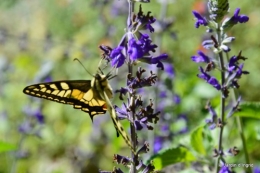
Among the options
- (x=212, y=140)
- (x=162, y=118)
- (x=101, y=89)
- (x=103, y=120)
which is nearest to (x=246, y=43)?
(x=103, y=120)

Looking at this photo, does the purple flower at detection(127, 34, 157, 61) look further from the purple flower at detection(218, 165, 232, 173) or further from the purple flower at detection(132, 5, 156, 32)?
the purple flower at detection(218, 165, 232, 173)

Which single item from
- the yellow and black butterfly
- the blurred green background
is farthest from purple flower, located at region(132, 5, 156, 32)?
the blurred green background

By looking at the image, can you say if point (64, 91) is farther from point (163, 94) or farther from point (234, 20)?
point (163, 94)

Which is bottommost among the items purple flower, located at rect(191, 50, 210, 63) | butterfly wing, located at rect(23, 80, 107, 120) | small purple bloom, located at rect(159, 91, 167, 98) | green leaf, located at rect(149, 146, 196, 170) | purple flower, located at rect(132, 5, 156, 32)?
green leaf, located at rect(149, 146, 196, 170)

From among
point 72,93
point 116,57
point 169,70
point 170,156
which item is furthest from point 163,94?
point 116,57

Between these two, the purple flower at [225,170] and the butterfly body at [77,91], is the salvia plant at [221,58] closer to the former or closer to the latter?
the purple flower at [225,170]
